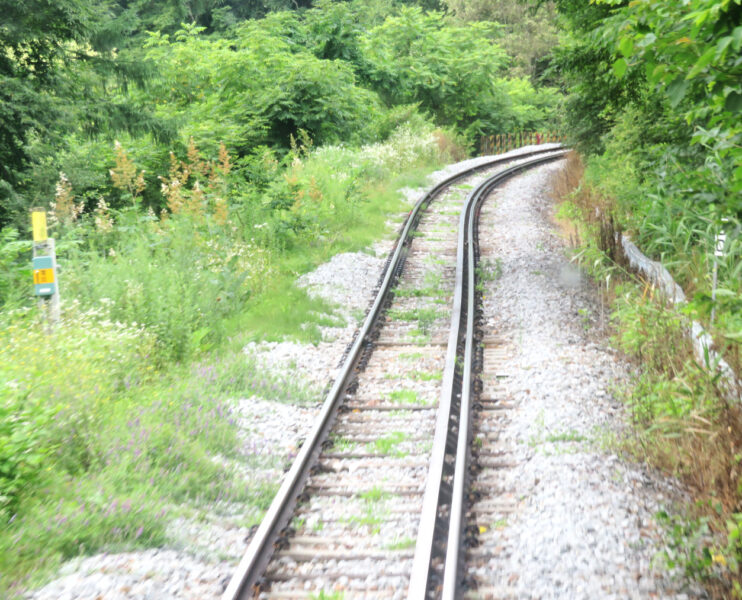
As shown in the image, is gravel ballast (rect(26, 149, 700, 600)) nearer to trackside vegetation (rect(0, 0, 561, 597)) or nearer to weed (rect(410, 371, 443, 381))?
trackside vegetation (rect(0, 0, 561, 597))

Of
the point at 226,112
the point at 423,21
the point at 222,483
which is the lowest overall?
the point at 222,483

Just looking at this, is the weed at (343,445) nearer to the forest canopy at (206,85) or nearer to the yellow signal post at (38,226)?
the yellow signal post at (38,226)

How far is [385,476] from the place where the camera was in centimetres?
546

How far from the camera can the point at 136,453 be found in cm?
538

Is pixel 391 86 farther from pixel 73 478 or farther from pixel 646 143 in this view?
pixel 73 478

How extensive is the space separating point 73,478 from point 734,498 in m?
Result: 4.61

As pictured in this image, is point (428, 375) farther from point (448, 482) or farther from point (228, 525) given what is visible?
point (228, 525)

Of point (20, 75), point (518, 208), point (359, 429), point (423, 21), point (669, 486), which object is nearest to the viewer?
point (669, 486)

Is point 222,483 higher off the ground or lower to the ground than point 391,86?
lower

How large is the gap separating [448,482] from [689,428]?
1822 millimetres

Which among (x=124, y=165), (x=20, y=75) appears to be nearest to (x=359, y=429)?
(x=124, y=165)

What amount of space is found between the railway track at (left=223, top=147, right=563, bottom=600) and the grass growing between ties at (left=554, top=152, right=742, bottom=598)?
138 cm

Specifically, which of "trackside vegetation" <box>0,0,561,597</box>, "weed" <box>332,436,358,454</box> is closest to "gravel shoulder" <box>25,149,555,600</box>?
"trackside vegetation" <box>0,0,561,597</box>

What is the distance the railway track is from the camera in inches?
167
